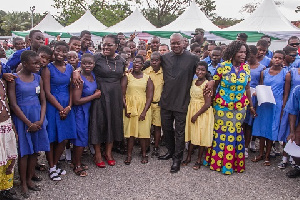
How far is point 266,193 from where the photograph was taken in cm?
374

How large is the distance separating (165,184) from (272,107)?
2114mm

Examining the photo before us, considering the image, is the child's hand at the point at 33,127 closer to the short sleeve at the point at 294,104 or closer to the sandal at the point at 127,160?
the sandal at the point at 127,160

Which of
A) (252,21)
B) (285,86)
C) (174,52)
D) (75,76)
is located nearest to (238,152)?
(285,86)

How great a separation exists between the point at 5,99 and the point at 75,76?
0.99 m

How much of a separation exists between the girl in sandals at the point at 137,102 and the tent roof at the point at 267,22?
11.8 meters

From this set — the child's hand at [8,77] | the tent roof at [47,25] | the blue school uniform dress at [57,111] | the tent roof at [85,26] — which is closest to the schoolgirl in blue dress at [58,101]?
the blue school uniform dress at [57,111]

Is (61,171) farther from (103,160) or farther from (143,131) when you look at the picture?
(143,131)

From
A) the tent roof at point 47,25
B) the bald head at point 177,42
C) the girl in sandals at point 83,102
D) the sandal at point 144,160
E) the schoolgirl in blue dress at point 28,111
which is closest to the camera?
the schoolgirl in blue dress at point 28,111

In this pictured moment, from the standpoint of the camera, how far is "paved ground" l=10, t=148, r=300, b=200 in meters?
3.63

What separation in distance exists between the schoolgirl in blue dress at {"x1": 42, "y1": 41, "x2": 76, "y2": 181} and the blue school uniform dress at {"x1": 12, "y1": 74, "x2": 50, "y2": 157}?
255 millimetres

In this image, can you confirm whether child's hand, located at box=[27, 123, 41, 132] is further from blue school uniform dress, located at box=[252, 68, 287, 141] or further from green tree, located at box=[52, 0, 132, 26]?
green tree, located at box=[52, 0, 132, 26]

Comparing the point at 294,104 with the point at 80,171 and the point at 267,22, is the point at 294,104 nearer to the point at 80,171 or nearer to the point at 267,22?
the point at 80,171

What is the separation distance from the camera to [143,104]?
456 centimetres

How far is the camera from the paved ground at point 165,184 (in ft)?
11.9
